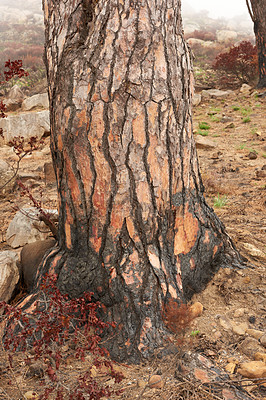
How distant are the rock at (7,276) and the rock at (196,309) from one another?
4.15 ft

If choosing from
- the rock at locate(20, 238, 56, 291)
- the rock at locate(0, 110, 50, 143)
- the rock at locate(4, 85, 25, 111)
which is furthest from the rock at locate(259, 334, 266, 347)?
the rock at locate(4, 85, 25, 111)

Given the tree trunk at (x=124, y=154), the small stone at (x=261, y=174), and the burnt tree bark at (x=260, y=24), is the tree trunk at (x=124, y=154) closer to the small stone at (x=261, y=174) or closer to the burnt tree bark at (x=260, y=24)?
the small stone at (x=261, y=174)

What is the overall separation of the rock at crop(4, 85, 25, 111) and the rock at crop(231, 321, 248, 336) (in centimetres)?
950

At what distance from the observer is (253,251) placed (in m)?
2.53

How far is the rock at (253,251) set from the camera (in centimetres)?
249

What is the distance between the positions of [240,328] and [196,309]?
0.25m

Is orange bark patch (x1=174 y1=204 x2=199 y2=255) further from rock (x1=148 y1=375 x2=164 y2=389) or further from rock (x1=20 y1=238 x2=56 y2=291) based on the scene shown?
rock (x1=20 y1=238 x2=56 y2=291)

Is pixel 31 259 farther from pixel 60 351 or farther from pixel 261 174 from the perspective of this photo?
pixel 261 174

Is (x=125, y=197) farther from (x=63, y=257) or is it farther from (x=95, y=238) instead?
(x=63, y=257)

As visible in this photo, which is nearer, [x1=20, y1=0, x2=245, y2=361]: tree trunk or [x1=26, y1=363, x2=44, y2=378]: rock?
[x1=26, y1=363, x2=44, y2=378]: rock

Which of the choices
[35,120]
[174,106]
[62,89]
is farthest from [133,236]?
[35,120]

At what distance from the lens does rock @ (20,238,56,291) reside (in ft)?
8.13

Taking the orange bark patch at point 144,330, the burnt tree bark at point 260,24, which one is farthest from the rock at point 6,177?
the burnt tree bark at point 260,24

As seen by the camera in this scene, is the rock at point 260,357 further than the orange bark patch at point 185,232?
No
